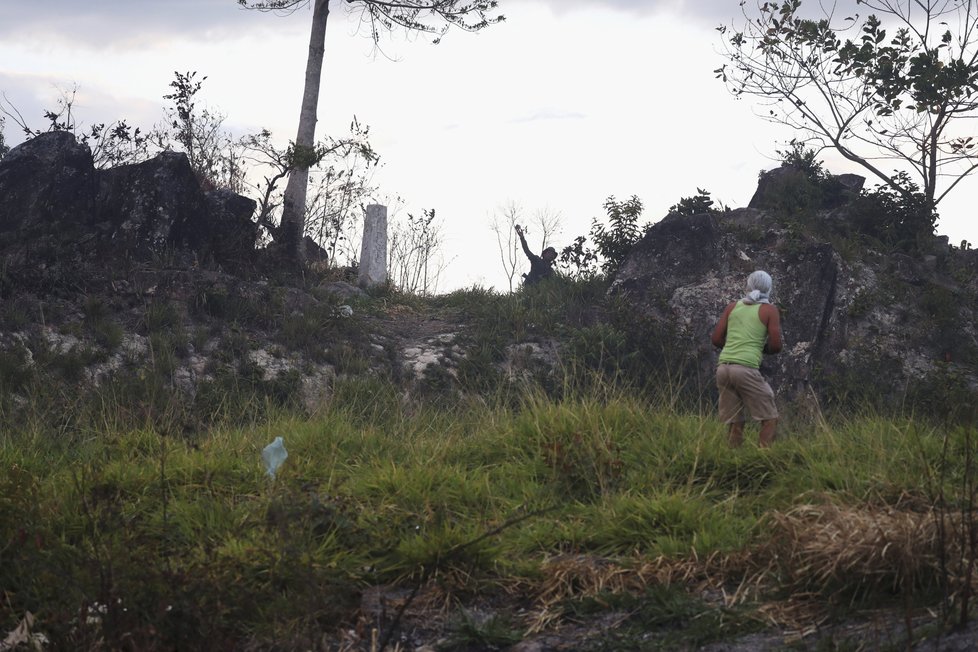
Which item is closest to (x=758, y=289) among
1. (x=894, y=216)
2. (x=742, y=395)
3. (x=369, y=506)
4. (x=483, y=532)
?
(x=742, y=395)

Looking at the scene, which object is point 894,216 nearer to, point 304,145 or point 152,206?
point 304,145

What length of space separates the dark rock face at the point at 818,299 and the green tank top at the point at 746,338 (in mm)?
6673

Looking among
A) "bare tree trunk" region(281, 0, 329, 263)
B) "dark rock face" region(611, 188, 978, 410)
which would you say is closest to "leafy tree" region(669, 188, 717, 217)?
"dark rock face" region(611, 188, 978, 410)

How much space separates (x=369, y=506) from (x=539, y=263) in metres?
13.7

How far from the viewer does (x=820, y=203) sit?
17.9 m

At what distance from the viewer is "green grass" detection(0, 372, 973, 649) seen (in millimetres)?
4387

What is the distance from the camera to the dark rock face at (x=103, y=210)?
49.9 feet

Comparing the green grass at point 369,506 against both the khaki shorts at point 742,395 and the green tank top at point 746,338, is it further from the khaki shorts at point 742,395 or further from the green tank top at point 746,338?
the green tank top at point 746,338

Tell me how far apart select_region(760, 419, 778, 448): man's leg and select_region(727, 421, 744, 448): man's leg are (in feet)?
0.49

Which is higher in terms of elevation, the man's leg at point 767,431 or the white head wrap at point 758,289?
the white head wrap at point 758,289

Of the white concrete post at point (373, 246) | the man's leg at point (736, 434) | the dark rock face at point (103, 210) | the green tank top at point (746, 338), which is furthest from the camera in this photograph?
the white concrete post at point (373, 246)

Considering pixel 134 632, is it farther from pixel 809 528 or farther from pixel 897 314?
pixel 897 314

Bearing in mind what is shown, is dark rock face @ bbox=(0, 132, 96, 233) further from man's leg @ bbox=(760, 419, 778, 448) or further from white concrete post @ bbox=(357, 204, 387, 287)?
man's leg @ bbox=(760, 419, 778, 448)

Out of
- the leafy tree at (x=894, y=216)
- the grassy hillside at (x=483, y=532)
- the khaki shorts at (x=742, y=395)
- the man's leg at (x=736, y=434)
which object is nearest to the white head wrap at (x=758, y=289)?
the khaki shorts at (x=742, y=395)
